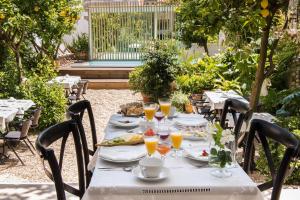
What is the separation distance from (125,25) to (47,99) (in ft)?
29.9

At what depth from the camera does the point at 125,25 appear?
1603 cm

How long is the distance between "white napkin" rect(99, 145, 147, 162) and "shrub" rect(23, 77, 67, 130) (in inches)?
193

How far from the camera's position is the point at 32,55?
37.0 ft

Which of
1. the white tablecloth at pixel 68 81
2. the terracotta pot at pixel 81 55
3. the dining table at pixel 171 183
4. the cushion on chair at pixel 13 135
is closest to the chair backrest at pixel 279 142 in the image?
the dining table at pixel 171 183

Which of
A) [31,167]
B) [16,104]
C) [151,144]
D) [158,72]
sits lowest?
[31,167]

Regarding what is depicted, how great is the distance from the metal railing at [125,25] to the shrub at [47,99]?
27.4ft

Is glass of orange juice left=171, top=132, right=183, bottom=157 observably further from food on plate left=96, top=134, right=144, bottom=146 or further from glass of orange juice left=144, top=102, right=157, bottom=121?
glass of orange juice left=144, top=102, right=157, bottom=121

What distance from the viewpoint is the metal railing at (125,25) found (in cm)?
1585

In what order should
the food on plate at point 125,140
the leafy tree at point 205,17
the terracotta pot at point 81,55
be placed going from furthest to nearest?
the terracotta pot at point 81,55 < the leafy tree at point 205,17 < the food on plate at point 125,140

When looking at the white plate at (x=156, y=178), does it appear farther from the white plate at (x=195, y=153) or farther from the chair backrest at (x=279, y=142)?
the chair backrest at (x=279, y=142)

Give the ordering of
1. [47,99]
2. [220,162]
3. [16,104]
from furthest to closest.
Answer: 1. [47,99]
2. [16,104]
3. [220,162]

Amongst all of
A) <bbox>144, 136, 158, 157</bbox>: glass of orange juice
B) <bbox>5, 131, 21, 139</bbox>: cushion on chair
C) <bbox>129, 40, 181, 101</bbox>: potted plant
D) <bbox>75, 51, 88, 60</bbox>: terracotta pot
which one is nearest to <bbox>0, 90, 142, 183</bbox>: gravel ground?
<bbox>5, 131, 21, 139</bbox>: cushion on chair

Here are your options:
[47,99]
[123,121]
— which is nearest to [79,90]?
[47,99]

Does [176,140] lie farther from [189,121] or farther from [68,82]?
[68,82]
